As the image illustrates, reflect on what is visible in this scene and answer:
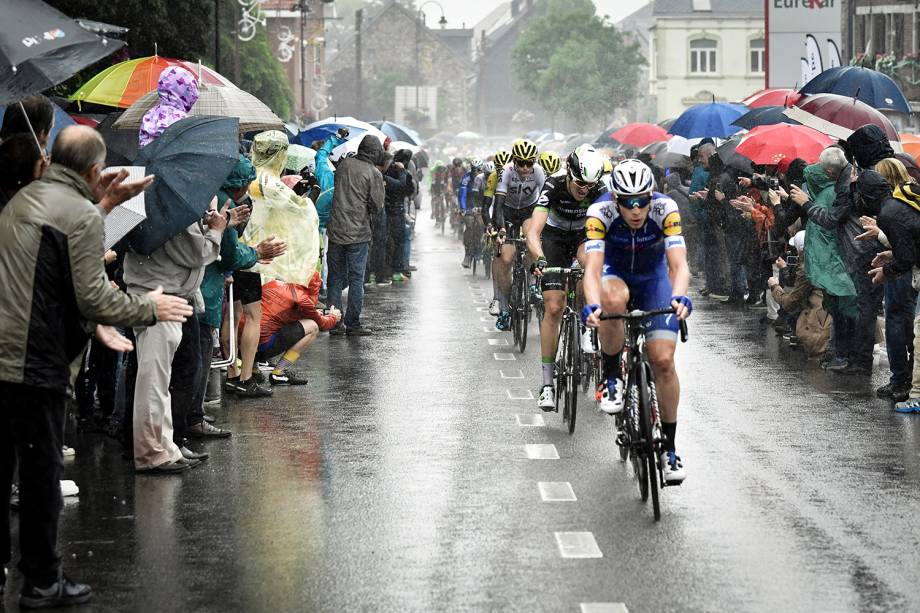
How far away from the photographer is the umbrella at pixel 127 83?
48.2ft

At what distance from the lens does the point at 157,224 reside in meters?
9.36

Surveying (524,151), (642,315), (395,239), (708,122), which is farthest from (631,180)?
(708,122)

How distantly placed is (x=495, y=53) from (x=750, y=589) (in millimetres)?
151920

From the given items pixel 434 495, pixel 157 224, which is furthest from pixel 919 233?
pixel 157 224

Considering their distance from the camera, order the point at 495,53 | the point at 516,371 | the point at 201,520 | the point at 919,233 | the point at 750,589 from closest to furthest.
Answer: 1. the point at 750,589
2. the point at 201,520
3. the point at 919,233
4. the point at 516,371
5. the point at 495,53

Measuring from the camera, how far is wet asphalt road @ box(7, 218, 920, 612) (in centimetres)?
678

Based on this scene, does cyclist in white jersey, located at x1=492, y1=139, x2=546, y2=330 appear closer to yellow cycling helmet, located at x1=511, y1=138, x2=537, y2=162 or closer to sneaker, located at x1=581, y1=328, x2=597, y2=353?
yellow cycling helmet, located at x1=511, y1=138, x2=537, y2=162

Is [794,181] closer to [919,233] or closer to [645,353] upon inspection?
[919,233]

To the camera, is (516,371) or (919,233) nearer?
(919,233)

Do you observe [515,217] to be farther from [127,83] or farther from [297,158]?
[127,83]

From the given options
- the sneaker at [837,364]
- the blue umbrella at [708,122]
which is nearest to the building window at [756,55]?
the blue umbrella at [708,122]

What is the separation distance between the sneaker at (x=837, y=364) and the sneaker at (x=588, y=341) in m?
3.78

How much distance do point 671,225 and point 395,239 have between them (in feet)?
55.2

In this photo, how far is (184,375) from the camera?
10.0 metres
